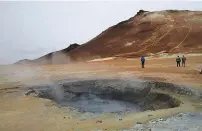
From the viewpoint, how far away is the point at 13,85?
2016cm

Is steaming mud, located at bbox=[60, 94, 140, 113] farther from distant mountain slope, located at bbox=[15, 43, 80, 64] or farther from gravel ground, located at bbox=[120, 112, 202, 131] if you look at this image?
distant mountain slope, located at bbox=[15, 43, 80, 64]

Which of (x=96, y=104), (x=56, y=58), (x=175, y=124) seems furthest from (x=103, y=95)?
(x=56, y=58)

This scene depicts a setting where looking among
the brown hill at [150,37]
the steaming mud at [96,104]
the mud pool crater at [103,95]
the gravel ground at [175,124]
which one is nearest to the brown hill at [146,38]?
the brown hill at [150,37]

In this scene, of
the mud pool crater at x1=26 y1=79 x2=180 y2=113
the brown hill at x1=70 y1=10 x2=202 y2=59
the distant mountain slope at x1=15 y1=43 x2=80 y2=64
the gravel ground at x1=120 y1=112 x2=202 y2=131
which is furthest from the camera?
the distant mountain slope at x1=15 y1=43 x2=80 y2=64

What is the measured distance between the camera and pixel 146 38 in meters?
49.9

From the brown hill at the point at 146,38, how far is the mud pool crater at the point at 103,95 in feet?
79.3

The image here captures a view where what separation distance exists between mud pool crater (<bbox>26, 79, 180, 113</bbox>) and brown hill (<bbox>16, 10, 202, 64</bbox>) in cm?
2418

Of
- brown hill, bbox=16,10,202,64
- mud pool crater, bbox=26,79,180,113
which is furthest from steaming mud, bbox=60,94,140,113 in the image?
brown hill, bbox=16,10,202,64

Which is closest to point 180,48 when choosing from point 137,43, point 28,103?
point 137,43

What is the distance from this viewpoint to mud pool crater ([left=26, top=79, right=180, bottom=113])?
17344 mm

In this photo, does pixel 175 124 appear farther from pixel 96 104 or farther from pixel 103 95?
pixel 103 95

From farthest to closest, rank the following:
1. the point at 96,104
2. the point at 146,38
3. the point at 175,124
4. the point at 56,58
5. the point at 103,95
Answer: the point at 56,58 < the point at 146,38 < the point at 103,95 < the point at 96,104 < the point at 175,124

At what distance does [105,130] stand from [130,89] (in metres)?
9.22

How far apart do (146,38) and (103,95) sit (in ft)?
104
